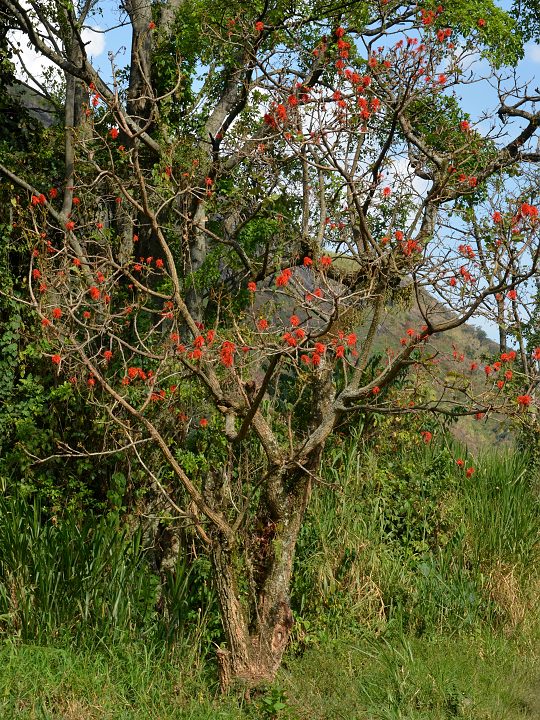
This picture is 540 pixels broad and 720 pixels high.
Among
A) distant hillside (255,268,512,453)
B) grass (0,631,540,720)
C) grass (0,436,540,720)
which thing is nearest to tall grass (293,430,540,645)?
grass (0,436,540,720)

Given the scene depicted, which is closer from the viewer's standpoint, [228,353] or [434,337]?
[228,353]

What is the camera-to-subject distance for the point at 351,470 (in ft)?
25.7

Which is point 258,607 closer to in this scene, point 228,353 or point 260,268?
point 228,353

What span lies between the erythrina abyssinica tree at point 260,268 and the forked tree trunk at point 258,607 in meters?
0.01

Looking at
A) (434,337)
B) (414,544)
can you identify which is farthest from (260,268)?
(434,337)

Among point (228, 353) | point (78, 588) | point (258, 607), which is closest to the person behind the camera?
point (228, 353)

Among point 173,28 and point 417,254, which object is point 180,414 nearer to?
point 417,254

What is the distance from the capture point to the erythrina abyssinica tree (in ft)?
18.9

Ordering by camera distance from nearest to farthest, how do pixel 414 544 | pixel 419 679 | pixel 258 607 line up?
pixel 419 679
pixel 258 607
pixel 414 544

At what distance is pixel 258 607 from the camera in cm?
579

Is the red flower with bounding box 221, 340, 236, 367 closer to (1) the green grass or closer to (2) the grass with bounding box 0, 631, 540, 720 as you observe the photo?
(2) the grass with bounding box 0, 631, 540, 720

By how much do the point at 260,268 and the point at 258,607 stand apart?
402cm

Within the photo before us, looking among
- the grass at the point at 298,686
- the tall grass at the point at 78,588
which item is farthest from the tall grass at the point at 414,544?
the tall grass at the point at 78,588

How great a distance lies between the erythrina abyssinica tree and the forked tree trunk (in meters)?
0.01
